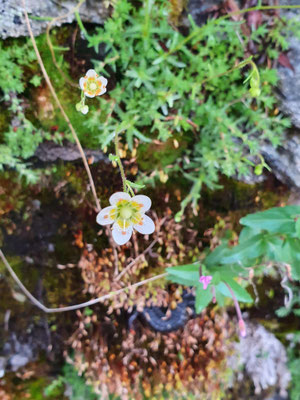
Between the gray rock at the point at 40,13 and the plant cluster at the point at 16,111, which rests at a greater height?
the gray rock at the point at 40,13

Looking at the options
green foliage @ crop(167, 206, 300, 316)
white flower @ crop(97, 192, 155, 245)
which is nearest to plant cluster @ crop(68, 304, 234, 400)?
green foliage @ crop(167, 206, 300, 316)

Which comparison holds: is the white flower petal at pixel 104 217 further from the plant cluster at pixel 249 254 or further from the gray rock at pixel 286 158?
the gray rock at pixel 286 158

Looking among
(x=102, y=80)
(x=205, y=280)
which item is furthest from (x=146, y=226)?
(x=102, y=80)

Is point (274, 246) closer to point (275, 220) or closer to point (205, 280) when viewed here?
point (275, 220)

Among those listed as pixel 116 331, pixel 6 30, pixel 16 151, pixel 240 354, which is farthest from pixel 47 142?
pixel 240 354

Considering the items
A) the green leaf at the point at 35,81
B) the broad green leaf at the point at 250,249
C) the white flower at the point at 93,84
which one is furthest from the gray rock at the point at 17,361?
the white flower at the point at 93,84

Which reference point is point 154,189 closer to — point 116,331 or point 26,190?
point 26,190
